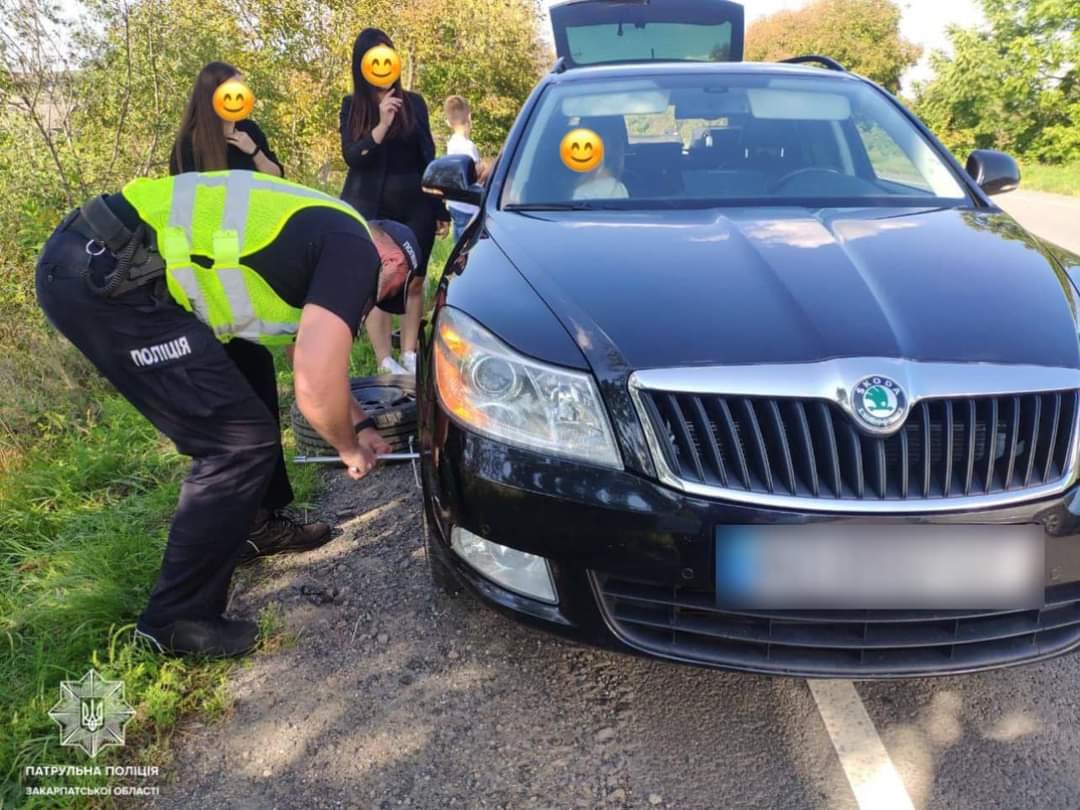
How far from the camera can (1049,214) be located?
12.6 m

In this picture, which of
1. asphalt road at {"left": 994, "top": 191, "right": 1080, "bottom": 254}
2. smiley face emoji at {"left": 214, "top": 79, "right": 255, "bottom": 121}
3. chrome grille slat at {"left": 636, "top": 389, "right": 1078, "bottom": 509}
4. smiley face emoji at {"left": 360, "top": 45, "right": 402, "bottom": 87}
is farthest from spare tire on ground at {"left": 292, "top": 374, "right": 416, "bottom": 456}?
asphalt road at {"left": 994, "top": 191, "right": 1080, "bottom": 254}

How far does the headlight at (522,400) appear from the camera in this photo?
5.69 feet

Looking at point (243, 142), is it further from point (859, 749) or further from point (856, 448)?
point (859, 749)

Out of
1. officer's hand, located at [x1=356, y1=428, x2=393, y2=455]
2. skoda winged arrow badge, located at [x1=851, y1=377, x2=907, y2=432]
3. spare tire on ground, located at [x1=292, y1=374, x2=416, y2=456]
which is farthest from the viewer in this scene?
spare tire on ground, located at [x1=292, y1=374, x2=416, y2=456]

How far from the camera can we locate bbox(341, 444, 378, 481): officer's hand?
2.23 metres

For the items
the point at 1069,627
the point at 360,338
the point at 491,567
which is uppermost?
the point at 491,567

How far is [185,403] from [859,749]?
5.98 feet

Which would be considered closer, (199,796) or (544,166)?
(199,796)

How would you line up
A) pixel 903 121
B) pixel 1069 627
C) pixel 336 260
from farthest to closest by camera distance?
pixel 903 121 < pixel 336 260 < pixel 1069 627

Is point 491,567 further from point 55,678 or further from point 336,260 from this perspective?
point 55,678

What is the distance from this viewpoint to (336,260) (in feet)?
6.42

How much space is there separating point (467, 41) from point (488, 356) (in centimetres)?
1594

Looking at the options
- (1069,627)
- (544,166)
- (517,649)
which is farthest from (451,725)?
(544,166)

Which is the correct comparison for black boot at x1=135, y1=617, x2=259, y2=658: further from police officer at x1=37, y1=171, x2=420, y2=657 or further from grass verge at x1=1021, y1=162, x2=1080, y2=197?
grass verge at x1=1021, y1=162, x2=1080, y2=197
